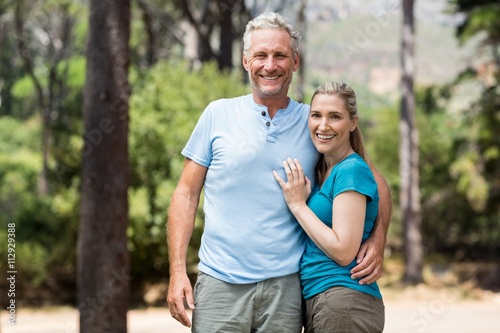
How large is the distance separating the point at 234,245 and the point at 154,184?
12.3 metres

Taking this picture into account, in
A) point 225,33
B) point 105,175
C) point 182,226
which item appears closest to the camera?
point 182,226

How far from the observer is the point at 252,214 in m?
3.37

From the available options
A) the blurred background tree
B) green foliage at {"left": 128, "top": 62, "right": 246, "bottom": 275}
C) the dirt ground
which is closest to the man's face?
the dirt ground

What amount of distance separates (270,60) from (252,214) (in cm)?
65

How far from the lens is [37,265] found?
16.5 meters

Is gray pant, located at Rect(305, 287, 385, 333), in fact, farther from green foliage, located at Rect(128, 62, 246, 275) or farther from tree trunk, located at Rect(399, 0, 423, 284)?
tree trunk, located at Rect(399, 0, 423, 284)

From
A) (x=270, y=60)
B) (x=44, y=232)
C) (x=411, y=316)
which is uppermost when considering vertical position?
(x=270, y=60)

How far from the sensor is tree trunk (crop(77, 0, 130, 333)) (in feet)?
26.5

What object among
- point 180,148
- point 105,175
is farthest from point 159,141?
point 105,175

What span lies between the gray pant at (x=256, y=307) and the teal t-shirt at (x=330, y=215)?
0.08 m

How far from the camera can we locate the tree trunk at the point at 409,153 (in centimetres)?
1942

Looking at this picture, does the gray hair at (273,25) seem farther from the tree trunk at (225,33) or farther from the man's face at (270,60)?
the tree trunk at (225,33)

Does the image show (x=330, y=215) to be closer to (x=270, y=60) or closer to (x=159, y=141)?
(x=270, y=60)

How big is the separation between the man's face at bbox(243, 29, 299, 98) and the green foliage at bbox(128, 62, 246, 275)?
11863mm
